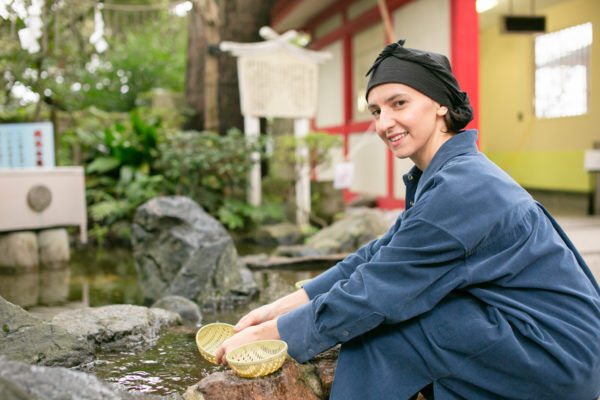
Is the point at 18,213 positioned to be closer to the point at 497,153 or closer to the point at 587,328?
the point at 587,328

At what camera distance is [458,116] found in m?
1.88

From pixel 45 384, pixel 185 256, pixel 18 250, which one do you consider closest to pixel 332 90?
pixel 18 250

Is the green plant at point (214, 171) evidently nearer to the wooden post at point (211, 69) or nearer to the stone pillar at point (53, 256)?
the wooden post at point (211, 69)

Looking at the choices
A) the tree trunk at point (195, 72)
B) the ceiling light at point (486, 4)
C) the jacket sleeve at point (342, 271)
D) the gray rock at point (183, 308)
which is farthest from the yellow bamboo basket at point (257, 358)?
the ceiling light at point (486, 4)

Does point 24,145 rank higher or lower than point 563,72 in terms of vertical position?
lower

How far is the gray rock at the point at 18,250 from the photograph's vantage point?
220 inches

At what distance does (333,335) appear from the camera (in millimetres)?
1754

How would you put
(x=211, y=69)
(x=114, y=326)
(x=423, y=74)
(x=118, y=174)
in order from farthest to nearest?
1. (x=211, y=69)
2. (x=118, y=174)
3. (x=114, y=326)
4. (x=423, y=74)

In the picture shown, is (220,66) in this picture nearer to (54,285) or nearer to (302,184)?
(302,184)

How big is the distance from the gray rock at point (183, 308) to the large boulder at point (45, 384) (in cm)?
187

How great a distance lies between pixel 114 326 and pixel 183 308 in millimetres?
772

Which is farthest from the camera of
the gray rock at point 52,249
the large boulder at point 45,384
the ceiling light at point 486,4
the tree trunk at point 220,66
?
the ceiling light at point 486,4

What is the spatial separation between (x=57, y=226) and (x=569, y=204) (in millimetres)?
8408

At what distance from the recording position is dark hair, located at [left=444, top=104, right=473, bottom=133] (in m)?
1.88
